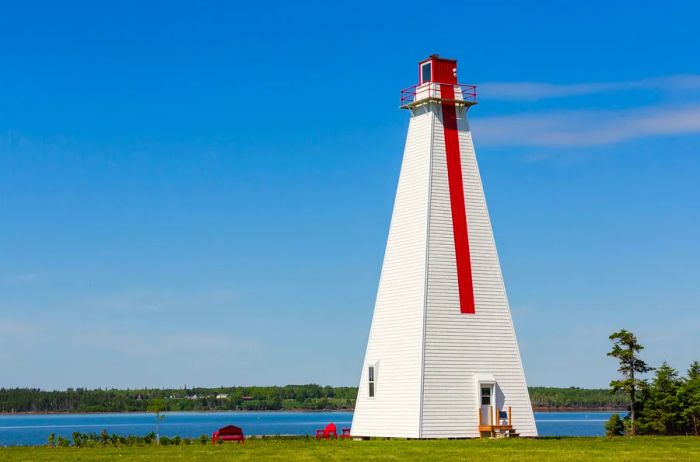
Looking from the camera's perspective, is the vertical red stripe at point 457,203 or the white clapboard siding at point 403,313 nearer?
the white clapboard siding at point 403,313

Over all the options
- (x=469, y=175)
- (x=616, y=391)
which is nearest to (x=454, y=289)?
(x=469, y=175)

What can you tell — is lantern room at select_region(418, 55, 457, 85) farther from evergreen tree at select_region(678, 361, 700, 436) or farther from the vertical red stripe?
evergreen tree at select_region(678, 361, 700, 436)

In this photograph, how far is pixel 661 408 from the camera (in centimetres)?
5678

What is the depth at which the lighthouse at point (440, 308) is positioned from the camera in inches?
1882

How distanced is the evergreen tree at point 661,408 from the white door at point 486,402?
40.6 ft

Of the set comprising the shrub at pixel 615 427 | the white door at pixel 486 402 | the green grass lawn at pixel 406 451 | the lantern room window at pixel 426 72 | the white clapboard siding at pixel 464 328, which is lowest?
the green grass lawn at pixel 406 451

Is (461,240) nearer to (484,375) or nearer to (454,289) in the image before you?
(454,289)

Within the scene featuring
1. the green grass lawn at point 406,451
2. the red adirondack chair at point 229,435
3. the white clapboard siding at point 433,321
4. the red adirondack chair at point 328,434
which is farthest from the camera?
the red adirondack chair at point 328,434

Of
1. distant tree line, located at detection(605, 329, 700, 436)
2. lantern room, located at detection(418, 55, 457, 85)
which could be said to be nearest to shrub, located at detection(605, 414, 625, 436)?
distant tree line, located at detection(605, 329, 700, 436)

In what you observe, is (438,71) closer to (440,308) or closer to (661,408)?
(440,308)

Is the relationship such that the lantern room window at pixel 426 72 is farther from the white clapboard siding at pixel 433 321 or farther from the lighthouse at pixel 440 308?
the white clapboard siding at pixel 433 321

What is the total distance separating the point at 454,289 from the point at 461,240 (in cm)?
241

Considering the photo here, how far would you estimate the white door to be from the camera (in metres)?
48.6

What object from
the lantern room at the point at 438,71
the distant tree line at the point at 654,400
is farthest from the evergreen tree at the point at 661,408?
the lantern room at the point at 438,71
